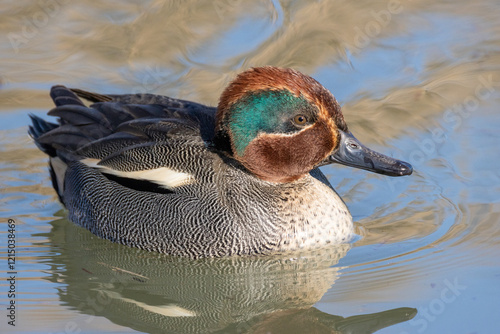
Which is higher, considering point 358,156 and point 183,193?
point 358,156

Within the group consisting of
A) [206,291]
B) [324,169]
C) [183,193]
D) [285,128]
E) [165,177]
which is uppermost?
[324,169]

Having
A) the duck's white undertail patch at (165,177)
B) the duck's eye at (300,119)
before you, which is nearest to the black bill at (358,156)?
the duck's eye at (300,119)

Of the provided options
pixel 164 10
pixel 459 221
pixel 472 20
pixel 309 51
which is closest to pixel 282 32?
pixel 309 51

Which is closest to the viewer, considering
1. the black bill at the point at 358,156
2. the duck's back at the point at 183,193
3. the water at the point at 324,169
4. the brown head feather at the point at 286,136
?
the water at the point at 324,169

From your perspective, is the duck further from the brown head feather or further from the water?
the water

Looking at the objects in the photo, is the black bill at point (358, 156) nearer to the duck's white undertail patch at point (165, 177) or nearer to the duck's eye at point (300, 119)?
the duck's eye at point (300, 119)

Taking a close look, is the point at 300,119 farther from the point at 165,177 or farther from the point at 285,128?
the point at 165,177

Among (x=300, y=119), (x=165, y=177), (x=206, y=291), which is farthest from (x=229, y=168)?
(x=206, y=291)

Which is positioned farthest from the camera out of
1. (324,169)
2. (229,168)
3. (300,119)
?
(324,169)

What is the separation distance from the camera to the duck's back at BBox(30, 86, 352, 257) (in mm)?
6355

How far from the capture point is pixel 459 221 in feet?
22.7

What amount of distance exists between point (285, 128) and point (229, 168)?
1.98 ft

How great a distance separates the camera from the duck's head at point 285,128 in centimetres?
605

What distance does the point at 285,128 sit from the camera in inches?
241
